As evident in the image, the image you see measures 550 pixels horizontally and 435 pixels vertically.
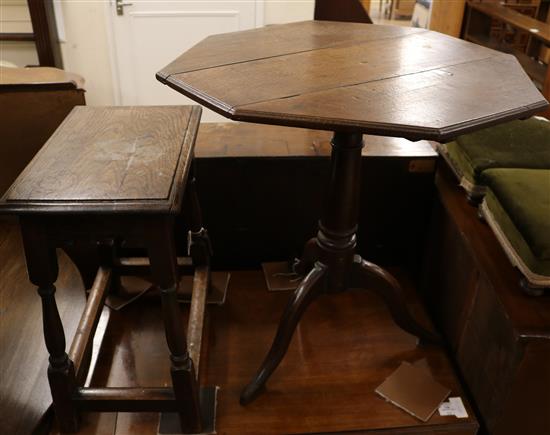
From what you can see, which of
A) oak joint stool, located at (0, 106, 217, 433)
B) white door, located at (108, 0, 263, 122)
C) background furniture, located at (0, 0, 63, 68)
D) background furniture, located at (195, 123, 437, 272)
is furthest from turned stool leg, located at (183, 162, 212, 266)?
white door, located at (108, 0, 263, 122)

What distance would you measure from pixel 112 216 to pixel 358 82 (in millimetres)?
599

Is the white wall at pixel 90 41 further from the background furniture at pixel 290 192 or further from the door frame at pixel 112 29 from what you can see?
the background furniture at pixel 290 192

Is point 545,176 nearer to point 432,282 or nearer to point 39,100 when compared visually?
point 432,282

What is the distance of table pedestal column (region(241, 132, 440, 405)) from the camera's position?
4.81 feet

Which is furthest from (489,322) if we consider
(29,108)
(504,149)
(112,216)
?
(29,108)

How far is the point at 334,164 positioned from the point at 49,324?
31.7 inches

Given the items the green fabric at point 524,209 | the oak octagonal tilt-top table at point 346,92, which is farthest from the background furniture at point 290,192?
the green fabric at point 524,209

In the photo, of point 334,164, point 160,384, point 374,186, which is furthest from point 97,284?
point 374,186

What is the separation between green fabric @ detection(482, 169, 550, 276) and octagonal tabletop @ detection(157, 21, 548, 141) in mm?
331

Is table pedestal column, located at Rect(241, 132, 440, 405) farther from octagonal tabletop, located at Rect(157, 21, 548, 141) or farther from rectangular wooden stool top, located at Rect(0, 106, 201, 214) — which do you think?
rectangular wooden stool top, located at Rect(0, 106, 201, 214)

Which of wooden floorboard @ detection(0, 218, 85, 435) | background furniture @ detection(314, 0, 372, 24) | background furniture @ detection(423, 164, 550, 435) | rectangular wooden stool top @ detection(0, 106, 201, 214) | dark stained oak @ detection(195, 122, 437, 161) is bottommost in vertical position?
wooden floorboard @ detection(0, 218, 85, 435)

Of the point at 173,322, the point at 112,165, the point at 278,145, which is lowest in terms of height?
the point at 173,322

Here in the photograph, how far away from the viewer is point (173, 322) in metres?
1.31

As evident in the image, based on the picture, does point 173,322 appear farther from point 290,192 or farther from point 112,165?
point 290,192
